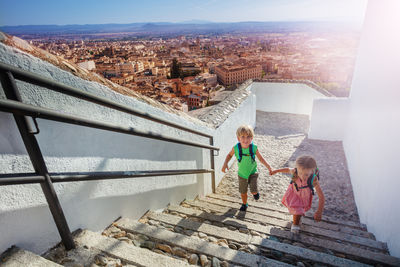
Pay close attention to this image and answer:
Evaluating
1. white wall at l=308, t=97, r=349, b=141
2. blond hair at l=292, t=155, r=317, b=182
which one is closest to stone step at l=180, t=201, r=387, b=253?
blond hair at l=292, t=155, r=317, b=182

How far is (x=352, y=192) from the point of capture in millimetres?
4344

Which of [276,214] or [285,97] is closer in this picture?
[276,214]

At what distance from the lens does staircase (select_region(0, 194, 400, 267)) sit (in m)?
1.44

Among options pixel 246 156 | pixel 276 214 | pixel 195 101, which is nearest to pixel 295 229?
pixel 276 214

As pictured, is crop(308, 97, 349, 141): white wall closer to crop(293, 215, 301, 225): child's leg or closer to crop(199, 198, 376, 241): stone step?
crop(199, 198, 376, 241): stone step

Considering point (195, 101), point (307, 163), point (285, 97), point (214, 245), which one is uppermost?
point (307, 163)

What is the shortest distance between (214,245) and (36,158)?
4.16ft

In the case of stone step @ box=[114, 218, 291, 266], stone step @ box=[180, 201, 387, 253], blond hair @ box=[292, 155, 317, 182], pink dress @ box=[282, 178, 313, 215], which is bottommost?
stone step @ box=[180, 201, 387, 253]

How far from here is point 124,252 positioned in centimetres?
148

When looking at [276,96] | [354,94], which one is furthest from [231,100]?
[276,96]

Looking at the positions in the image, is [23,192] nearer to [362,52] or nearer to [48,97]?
[48,97]

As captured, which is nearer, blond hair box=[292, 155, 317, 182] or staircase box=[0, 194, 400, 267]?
staircase box=[0, 194, 400, 267]

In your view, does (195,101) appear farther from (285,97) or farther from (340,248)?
(340,248)

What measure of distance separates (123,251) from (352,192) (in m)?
4.33
